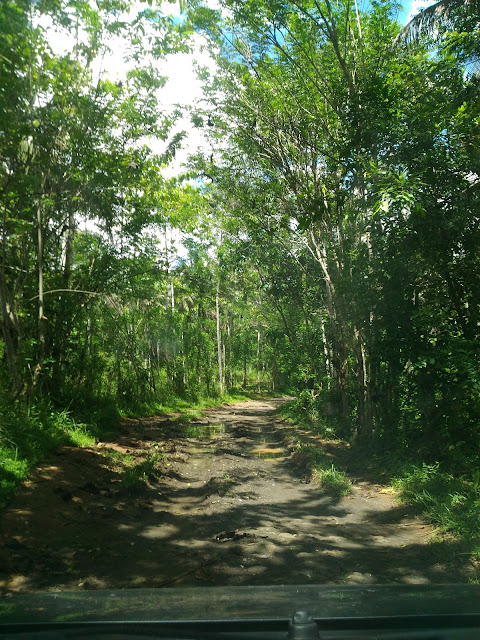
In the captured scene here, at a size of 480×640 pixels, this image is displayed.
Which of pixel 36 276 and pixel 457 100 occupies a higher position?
pixel 457 100

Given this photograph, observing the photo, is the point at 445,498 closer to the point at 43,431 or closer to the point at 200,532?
the point at 200,532

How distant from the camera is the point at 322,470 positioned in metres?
8.65

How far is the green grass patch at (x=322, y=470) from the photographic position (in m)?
7.80

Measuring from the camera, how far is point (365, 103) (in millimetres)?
8125

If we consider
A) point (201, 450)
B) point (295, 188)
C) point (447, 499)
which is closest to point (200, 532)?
point (447, 499)

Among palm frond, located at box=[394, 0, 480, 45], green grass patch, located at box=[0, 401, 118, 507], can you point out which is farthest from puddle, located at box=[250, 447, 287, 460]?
palm frond, located at box=[394, 0, 480, 45]

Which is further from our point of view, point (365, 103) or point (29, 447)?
point (365, 103)

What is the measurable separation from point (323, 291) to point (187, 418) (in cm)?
737

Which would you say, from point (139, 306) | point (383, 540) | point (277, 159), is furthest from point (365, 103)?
point (139, 306)

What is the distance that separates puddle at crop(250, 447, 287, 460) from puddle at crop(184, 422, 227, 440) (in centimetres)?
216

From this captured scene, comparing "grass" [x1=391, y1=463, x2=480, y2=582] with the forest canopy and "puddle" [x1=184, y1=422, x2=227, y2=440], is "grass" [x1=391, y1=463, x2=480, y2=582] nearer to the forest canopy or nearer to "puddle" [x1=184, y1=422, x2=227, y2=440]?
the forest canopy

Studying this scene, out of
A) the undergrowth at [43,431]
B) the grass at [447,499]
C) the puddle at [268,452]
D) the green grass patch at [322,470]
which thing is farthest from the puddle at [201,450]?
the grass at [447,499]

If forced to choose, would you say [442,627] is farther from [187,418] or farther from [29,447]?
[187,418]

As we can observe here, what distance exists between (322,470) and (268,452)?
11.1 ft
